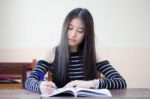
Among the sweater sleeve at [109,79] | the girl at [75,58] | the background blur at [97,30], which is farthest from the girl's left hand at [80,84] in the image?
the background blur at [97,30]

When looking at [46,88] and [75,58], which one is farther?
[75,58]

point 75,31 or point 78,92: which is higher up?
point 75,31

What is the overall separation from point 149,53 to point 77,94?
2.60m

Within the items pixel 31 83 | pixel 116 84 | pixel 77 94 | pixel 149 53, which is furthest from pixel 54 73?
pixel 149 53

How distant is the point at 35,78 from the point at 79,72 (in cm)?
32

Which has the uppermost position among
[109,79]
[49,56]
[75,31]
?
[75,31]

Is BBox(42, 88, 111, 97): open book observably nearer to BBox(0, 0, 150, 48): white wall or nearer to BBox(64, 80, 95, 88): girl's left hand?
BBox(64, 80, 95, 88): girl's left hand

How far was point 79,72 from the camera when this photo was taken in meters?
1.83

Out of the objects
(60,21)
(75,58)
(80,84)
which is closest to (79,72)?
(75,58)

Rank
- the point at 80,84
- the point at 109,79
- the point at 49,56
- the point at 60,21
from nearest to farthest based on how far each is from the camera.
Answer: the point at 80,84 < the point at 109,79 < the point at 49,56 < the point at 60,21

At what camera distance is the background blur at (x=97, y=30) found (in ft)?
11.8

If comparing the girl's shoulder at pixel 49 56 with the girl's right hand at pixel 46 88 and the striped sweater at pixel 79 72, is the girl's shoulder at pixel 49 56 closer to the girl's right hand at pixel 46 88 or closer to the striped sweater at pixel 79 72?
the striped sweater at pixel 79 72

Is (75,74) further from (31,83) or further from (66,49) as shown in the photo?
(31,83)

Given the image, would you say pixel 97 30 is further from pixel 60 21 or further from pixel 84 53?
pixel 84 53
